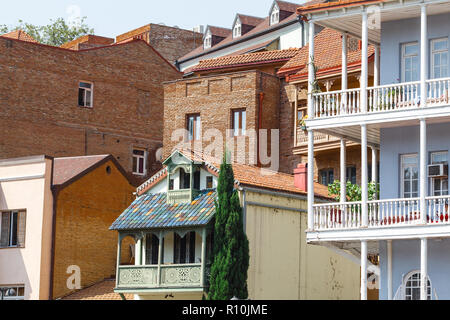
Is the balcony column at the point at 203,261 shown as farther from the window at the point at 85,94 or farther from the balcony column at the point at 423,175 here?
the window at the point at 85,94

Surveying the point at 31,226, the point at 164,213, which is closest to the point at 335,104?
the point at 164,213

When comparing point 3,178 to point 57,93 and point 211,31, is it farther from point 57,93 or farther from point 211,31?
point 211,31

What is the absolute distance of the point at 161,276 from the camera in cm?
3966

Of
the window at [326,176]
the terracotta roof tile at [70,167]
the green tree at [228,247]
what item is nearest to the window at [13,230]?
the terracotta roof tile at [70,167]

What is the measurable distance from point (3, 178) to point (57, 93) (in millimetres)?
13728

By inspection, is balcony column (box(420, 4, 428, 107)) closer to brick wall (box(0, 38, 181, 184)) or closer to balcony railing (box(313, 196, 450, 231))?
balcony railing (box(313, 196, 450, 231))

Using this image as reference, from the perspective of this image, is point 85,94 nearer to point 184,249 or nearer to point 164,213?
point 164,213

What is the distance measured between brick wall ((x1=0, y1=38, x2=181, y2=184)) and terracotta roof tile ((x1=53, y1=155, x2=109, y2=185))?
8.52 metres

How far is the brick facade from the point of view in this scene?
74688 mm

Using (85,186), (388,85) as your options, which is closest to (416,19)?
→ (388,85)

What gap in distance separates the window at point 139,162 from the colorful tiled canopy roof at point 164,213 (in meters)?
18.9

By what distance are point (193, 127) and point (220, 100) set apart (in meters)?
2.16

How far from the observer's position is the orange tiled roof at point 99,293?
42250 millimetres

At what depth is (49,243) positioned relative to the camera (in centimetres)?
4362
